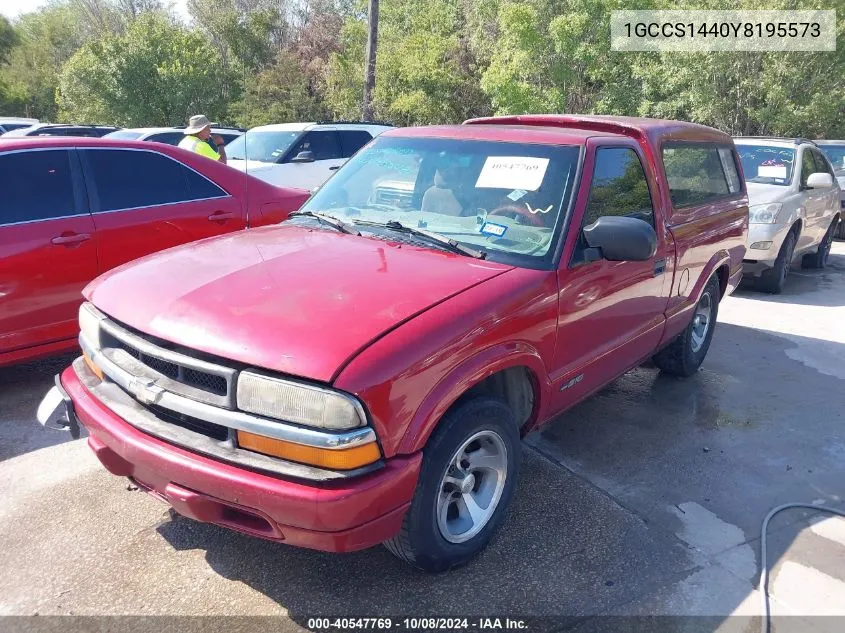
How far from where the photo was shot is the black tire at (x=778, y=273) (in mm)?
7918

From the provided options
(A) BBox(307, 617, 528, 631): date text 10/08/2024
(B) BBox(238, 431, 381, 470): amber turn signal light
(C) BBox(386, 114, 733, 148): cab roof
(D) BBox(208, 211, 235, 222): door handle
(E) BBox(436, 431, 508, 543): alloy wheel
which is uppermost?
(C) BBox(386, 114, 733, 148): cab roof

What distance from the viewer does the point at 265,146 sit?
34.8 feet

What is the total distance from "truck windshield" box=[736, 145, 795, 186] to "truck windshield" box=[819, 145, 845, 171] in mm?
5010

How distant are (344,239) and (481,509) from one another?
1.44m

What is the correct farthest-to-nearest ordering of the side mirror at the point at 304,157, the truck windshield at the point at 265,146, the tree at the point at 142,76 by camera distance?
1. the tree at the point at 142,76
2. the truck windshield at the point at 265,146
3. the side mirror at the point at 304,157

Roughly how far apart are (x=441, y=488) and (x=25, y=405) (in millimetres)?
3271

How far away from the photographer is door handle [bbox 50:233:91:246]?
4.49 metres

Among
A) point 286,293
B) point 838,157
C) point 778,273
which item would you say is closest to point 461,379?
point 286,293

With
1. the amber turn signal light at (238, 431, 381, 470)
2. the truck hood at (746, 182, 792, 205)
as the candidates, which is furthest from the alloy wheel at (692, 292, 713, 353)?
the amber turn signal light at (238, 431, 381, 470)

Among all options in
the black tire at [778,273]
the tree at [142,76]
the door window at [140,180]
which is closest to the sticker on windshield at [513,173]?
the door window at [140,180]

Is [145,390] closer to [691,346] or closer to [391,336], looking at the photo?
[391,336]

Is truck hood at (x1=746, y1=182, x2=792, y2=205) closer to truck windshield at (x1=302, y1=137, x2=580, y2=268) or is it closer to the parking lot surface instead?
the parking lot surface

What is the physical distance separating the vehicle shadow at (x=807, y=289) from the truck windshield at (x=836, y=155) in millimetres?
3922

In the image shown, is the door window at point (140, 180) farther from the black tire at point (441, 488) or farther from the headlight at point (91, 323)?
the black tire at point (441, 488)
